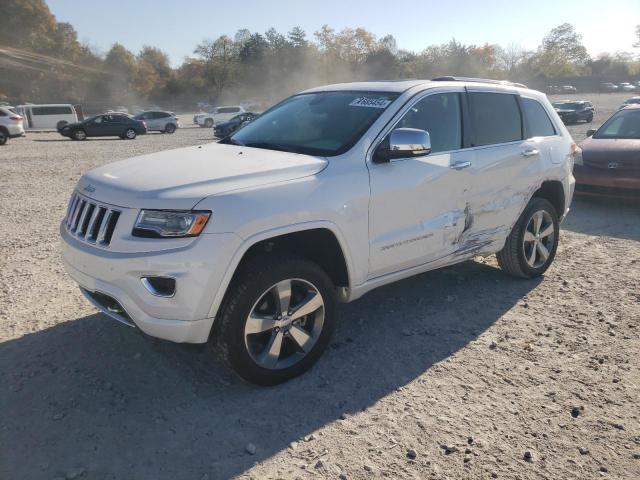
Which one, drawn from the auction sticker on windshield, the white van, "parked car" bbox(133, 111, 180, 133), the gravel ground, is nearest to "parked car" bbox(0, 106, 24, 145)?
the white van

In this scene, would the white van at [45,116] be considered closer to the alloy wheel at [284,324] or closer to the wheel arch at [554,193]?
the wheel arch at [554,193]

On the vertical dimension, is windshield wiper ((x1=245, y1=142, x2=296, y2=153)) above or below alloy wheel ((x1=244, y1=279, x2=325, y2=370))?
above

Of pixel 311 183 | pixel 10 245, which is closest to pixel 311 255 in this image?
pixel 311 183

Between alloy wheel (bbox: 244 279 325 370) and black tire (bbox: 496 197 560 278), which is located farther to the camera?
black tire (bbox: 496 197 560 278)

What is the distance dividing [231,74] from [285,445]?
3533 inches

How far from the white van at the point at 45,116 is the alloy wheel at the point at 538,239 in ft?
110

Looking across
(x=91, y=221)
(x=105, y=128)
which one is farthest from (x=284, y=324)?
(x=105, y=128)

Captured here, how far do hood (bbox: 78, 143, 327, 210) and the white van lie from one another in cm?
3324

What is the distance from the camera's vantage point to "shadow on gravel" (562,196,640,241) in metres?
7.02

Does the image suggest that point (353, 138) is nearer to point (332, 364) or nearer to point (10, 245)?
point (332, 364)

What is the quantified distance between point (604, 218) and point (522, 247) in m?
3.73

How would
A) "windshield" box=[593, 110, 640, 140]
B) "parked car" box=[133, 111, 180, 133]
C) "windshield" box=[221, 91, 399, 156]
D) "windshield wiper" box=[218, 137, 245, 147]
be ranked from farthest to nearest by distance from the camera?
"parked car" box=[133, 111, 180, 133]
"windshield" box=[593, 110, 640, 140]
"windshield wiper" box=[218, 137, 245, 147]
"windshield" box=[221, 91, 399, 156]

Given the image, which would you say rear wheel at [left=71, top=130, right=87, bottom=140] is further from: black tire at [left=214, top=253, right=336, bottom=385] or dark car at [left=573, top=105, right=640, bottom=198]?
black tire at [left=214, top=253, right=336, bottom=385]

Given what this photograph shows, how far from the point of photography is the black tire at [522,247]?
485 centimetres
